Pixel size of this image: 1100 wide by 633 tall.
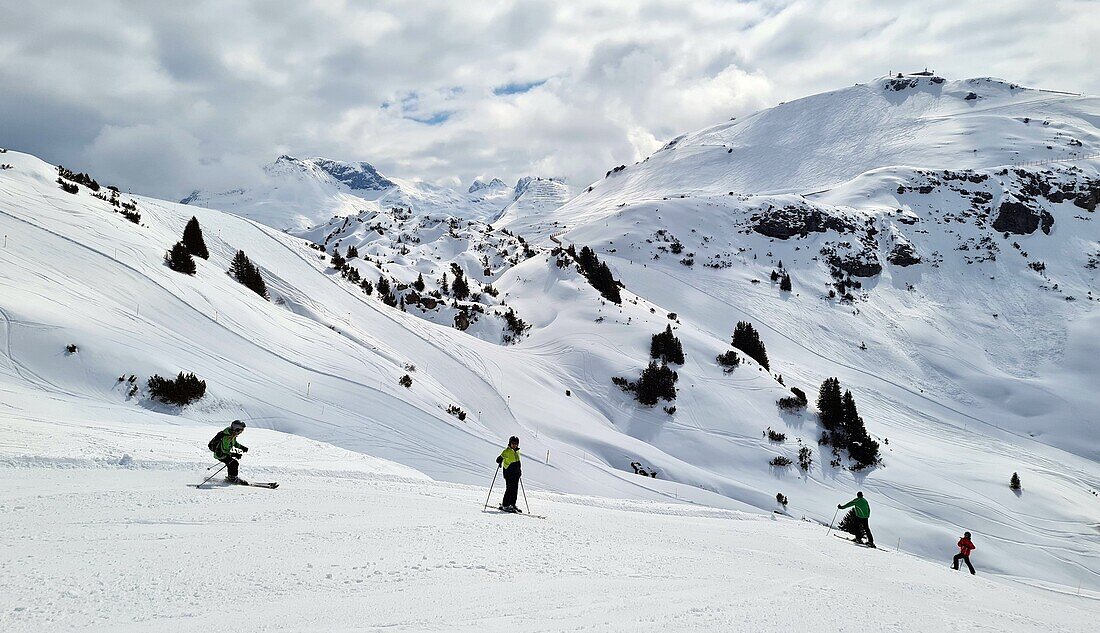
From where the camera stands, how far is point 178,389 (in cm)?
1330

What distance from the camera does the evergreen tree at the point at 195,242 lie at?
2277cm

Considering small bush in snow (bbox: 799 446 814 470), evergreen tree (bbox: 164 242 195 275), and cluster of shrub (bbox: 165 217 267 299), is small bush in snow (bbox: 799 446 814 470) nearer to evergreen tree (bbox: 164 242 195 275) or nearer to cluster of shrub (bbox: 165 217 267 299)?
cluster of shrub (bbox: 165 217 267 299)

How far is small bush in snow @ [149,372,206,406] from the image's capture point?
13.1 meters

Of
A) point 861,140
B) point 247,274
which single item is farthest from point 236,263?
point 861,140

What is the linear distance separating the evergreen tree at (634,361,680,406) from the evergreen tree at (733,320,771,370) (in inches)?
397

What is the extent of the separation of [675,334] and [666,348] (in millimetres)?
2818

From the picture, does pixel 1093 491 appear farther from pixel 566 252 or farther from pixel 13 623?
pixel 13 623

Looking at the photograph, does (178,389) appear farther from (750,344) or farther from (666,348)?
(750,344)

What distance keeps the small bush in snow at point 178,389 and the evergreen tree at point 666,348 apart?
78.2ft

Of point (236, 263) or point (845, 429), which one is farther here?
point (845, 429)

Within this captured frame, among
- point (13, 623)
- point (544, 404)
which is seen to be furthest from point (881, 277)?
point (13, 623)

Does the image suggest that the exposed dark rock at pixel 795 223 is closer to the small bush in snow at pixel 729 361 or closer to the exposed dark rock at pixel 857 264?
the exposed dark rock at pixel 857 264

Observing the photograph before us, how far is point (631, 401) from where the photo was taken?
29.2m

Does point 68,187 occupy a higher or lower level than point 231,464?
higher
